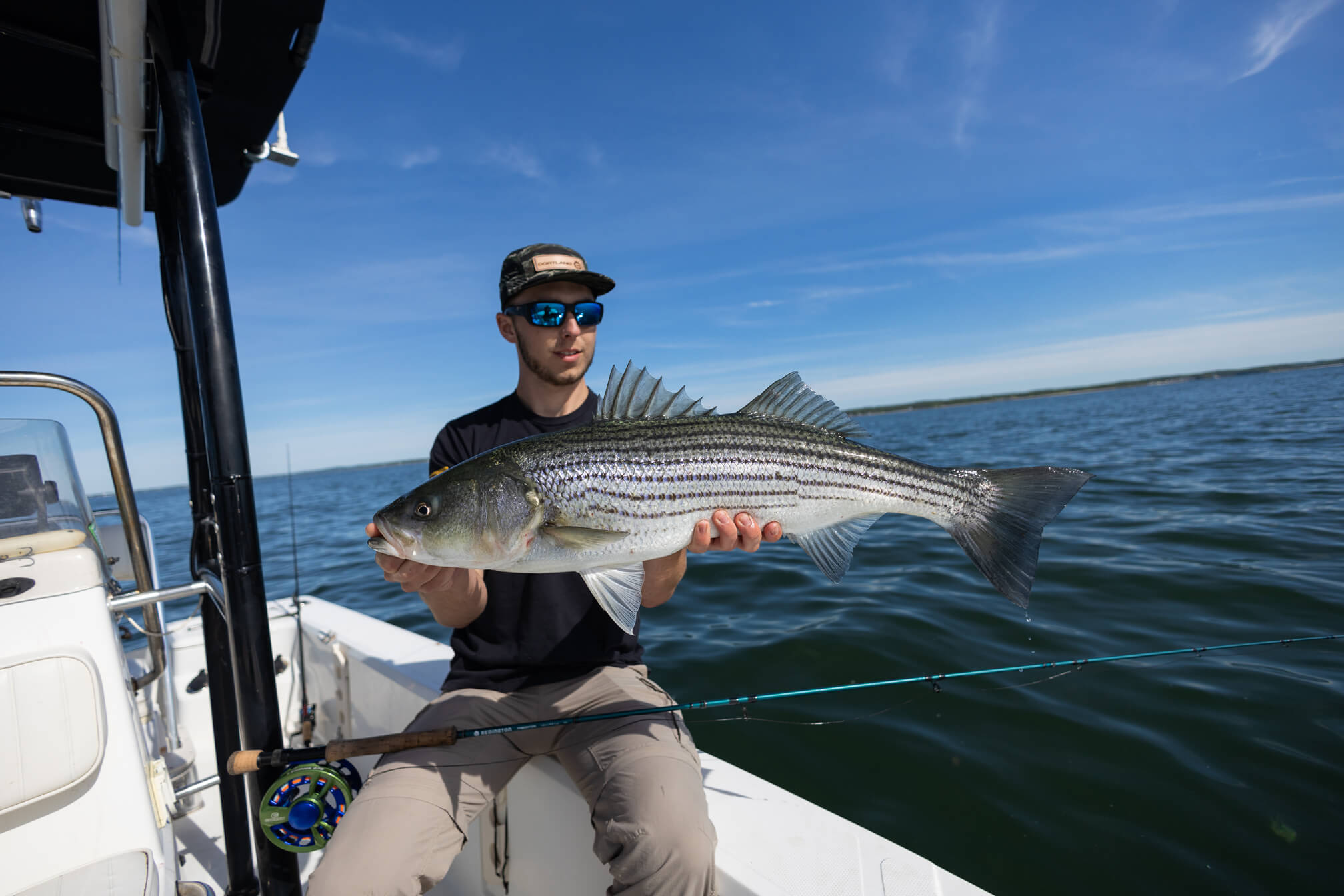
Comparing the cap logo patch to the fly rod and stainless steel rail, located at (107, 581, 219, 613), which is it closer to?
stainless steel rail, located at (107, 581, 219, 613)

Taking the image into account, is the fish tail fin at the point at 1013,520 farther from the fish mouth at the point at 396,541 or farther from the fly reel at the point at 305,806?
the fly reel at the point at 305,806

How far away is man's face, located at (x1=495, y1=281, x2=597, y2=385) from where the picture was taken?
143 inches

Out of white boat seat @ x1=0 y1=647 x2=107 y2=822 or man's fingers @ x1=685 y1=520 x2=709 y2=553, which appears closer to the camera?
white boat seat @ x1=0 y1=647 x2=107 y2=822

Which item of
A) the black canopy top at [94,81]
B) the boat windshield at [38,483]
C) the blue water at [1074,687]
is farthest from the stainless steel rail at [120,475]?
the blue water at [1074,687]

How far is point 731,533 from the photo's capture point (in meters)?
3.04

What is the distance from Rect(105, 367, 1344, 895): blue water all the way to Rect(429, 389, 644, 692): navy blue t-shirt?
5.94 ft

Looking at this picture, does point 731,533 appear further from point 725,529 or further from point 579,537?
point 579,537

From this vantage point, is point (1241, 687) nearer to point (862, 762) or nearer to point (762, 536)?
point (862, 762)

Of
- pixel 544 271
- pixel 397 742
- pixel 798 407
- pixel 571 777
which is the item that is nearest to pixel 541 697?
pixel 571 777

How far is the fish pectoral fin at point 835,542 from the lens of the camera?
10.8 ft

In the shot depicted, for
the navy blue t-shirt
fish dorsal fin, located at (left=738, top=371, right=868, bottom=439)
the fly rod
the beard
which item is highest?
the beard

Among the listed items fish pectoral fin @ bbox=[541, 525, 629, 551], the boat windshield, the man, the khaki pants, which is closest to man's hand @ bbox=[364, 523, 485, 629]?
the man

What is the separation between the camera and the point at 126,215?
361 centimetres

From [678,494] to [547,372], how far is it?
132 centimetres
